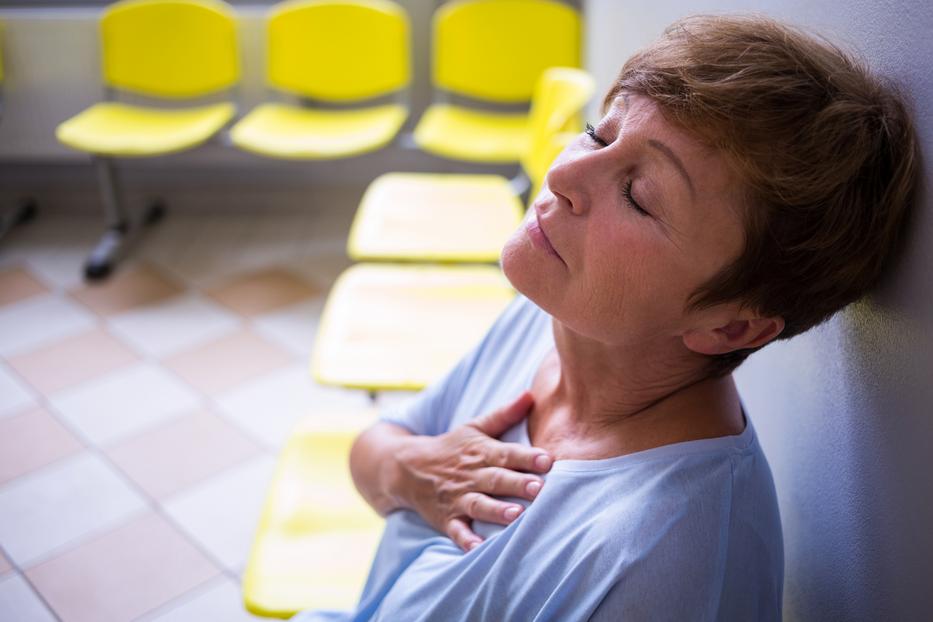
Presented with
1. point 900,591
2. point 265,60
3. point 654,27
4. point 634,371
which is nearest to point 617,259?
point 634,371

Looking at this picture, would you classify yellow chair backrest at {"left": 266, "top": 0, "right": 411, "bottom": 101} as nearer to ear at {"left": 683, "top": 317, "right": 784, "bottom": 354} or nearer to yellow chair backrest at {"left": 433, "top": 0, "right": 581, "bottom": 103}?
yellow chair backrest at {"left": 433, "top": 0, "right": 581, "bottom": 103}

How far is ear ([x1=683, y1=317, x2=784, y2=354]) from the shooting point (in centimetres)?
90

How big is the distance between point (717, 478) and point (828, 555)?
28 centimetres

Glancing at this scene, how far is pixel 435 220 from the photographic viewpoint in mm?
2805

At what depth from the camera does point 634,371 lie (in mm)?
1015

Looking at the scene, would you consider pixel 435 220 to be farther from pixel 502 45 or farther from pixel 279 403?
pixel 502 45

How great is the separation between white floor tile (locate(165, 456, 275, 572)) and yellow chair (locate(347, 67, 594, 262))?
2.41ft

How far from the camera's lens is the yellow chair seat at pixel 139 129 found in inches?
139

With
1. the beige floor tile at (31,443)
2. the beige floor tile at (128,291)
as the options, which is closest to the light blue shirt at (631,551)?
A: the beige floor tile at (31,443)

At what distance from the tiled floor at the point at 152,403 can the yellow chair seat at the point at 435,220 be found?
57 cm

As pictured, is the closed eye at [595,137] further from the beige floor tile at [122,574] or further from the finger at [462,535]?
the beige floor tile at [122,574]

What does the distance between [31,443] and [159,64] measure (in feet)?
6.60

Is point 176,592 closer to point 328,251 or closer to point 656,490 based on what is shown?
point 656,490

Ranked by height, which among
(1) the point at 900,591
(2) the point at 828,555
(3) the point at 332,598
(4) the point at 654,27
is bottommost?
(3) the point at 332,598
